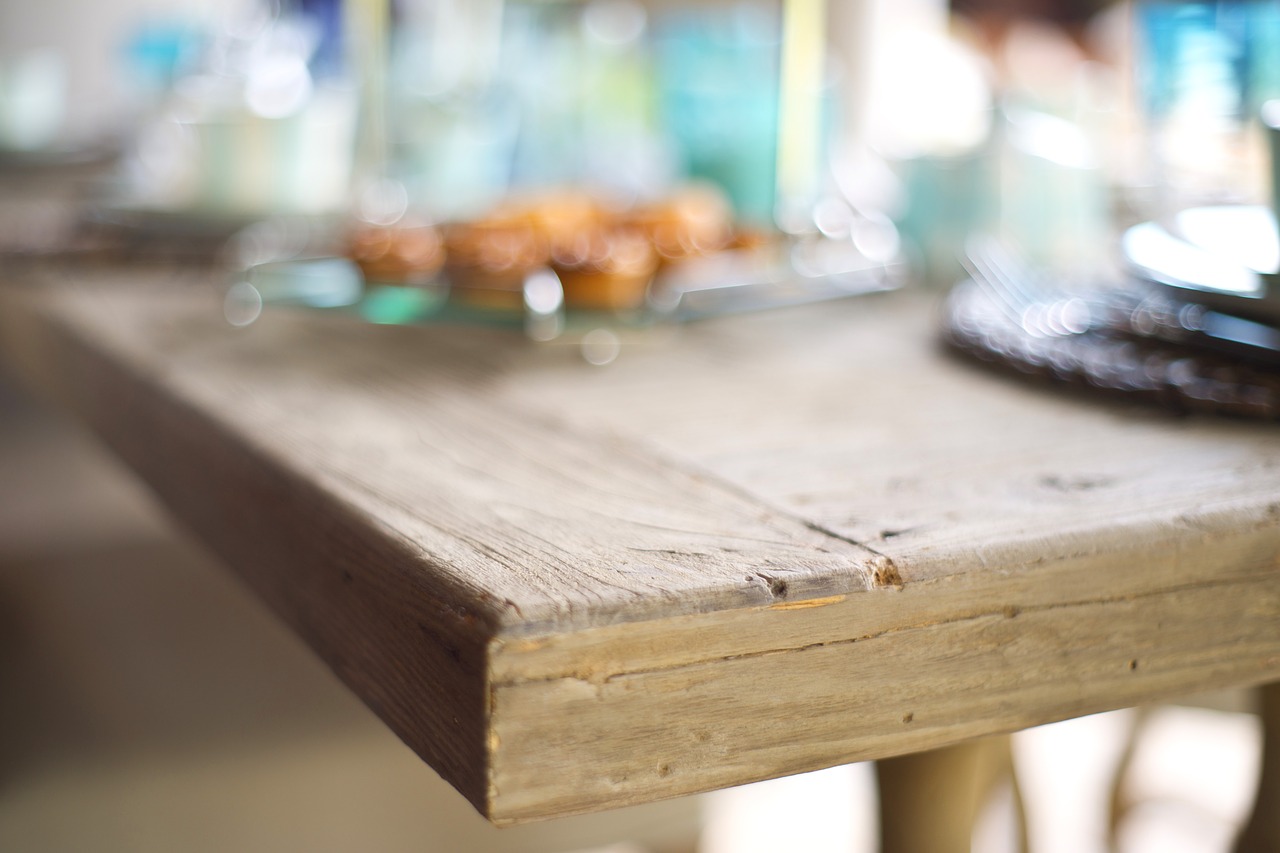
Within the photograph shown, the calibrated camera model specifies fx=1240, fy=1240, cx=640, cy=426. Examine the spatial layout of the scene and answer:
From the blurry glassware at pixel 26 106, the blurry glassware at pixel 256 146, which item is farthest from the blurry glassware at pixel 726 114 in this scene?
the blurry glassware at pixel 26 106

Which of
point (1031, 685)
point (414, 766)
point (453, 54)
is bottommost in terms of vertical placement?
point (414, 766)

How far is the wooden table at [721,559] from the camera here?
0.29 m

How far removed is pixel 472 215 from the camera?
81cm

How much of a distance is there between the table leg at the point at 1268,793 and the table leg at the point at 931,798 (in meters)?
0.18

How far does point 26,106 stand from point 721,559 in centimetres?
181

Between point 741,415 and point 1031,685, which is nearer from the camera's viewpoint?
point 1031,685

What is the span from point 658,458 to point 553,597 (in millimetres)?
153

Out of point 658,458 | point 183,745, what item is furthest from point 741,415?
point 183,745

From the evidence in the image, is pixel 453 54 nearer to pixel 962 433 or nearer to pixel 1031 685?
pixel 962 433

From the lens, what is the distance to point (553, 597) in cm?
30

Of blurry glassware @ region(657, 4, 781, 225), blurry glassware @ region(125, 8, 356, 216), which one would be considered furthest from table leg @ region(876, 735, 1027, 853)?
blurry glassware @ region(125, 8, 356, 216)

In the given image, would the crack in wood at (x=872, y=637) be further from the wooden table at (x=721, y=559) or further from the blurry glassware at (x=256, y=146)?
the blurry glassware at (x=256, y=146)

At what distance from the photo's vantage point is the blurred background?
0.63 m

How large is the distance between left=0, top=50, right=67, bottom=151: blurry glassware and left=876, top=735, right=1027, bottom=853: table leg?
5.34 feet
